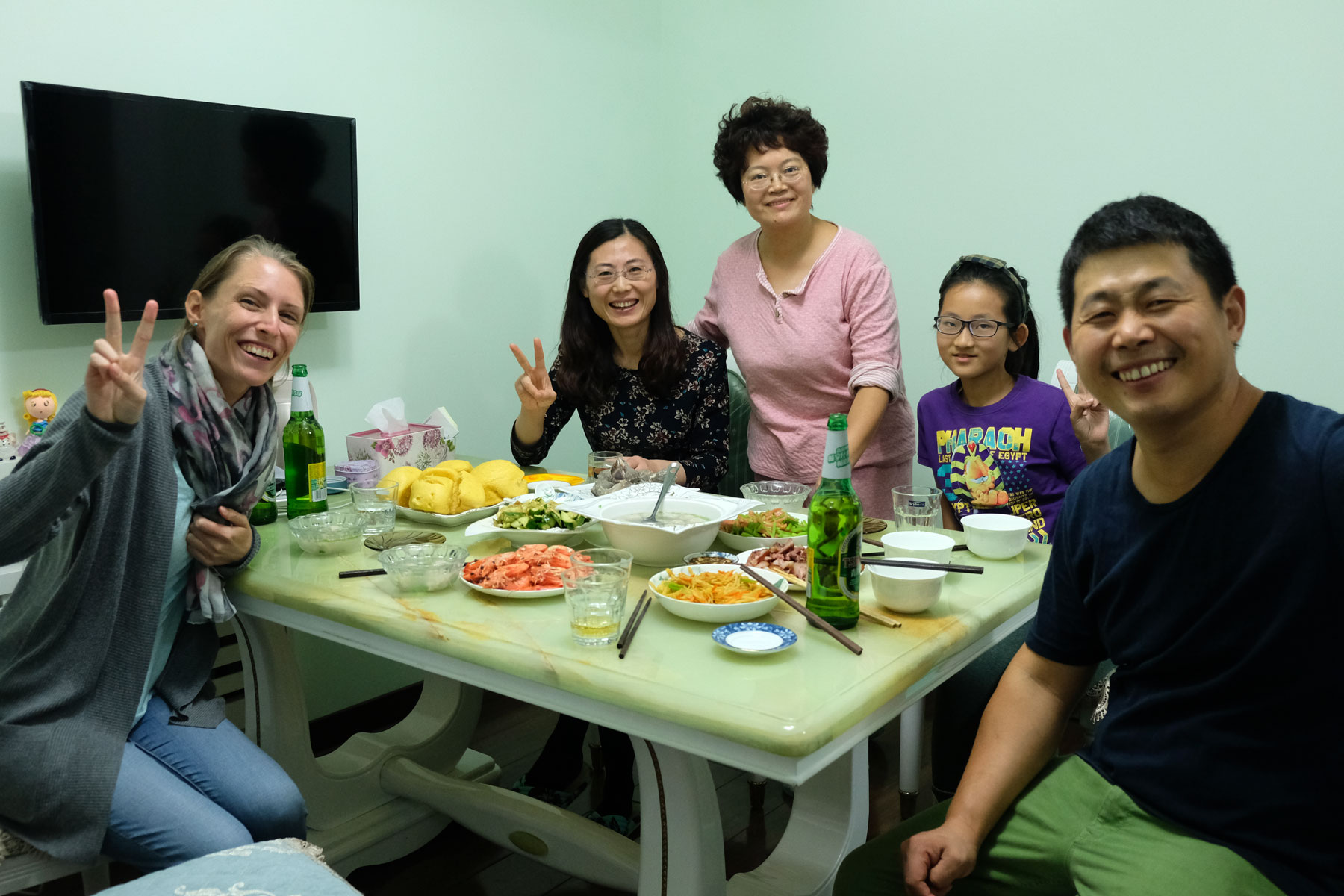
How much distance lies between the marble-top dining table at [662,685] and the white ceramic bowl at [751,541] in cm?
16

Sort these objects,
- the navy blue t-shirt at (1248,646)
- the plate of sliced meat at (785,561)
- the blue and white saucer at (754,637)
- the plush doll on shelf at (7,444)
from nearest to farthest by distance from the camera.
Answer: the navy blue t-shirt at (1248,646)
the blue and white saucer at (754,637)
the plate of sliced meat at (785,561)
the plush doll on shelf at (7,444)

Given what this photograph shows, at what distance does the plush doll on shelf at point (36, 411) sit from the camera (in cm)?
216

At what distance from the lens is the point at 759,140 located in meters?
2.53

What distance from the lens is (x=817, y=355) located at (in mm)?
2551

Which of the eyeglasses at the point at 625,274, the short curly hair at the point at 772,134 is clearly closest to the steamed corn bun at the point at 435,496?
the eyeglasses at the point at 625,274

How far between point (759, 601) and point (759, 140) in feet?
5.05

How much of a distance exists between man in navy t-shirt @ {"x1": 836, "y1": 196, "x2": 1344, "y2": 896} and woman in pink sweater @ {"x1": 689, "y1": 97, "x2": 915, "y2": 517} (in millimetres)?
1193

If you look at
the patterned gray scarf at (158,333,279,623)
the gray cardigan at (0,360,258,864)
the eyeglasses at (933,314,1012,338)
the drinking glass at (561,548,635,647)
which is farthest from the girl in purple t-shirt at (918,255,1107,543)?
the gray cardigan at (0,360,258,864)

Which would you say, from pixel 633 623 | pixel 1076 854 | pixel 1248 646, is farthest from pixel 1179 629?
pixel 633 623

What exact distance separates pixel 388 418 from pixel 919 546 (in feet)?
4.28

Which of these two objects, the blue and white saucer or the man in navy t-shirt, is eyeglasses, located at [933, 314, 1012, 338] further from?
the blue and white saucer

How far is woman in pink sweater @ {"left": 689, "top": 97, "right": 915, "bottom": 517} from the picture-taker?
250cm

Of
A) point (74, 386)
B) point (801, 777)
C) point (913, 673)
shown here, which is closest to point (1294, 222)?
point (913, 673)

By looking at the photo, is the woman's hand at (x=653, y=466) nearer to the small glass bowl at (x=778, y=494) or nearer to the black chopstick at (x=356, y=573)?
the small glass bowl at (x=778, y=494)
